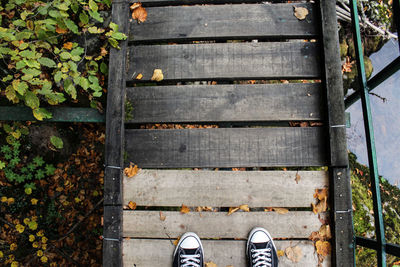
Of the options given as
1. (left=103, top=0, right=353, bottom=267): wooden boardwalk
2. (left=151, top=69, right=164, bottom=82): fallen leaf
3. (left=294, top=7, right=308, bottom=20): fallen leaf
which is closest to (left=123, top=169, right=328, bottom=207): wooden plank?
(left=103, top=0, right=353, bottom=267): wooden boardwalk

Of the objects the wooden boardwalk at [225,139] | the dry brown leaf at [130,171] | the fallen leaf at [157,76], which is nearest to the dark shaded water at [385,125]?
the wooden boardwalk at [225,139]

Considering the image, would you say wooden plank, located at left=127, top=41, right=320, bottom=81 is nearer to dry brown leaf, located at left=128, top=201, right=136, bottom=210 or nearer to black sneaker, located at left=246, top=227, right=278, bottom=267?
dry brown leaf, located at left=128, top=201, right=136, bottom=210

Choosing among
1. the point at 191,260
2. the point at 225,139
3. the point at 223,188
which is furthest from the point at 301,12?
the point at 191,260

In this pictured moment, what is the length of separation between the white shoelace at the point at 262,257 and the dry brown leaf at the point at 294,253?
16 centimetres

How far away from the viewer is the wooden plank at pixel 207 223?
90.7 inches

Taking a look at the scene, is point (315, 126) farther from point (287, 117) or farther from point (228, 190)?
point (228, 190)

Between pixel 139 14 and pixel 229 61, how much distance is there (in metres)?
0.96

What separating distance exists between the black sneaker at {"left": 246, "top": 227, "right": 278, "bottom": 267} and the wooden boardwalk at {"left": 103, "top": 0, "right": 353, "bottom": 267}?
0.07m

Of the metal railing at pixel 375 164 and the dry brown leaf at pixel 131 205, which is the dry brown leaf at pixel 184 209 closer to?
the dry brown leaf at pixel 131 205

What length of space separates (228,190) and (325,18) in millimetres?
1744

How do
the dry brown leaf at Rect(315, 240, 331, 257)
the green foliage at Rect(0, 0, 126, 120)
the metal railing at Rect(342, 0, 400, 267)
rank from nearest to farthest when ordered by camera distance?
the metal railing at Rect(342, 0, 400, 267) < the green foliage at Rect(0, 0, 126, 120) < the dry brown leaf at Rect(315, 240, 331, 257)

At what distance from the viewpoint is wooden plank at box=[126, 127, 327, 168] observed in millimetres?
2285

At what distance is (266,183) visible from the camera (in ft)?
7.57

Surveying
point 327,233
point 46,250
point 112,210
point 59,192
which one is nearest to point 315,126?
point 327,233
